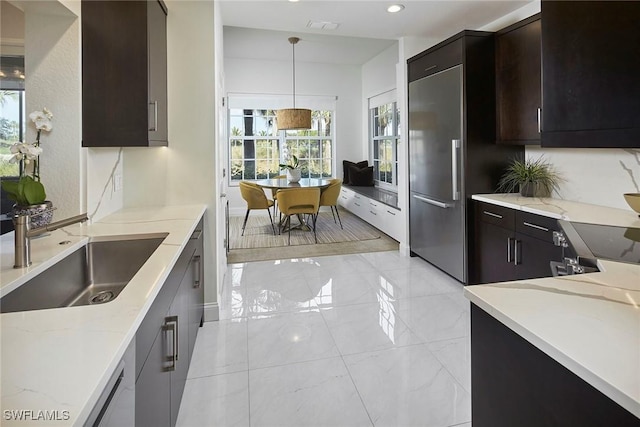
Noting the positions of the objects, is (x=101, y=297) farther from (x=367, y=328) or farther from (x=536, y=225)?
(x=536, y=225)

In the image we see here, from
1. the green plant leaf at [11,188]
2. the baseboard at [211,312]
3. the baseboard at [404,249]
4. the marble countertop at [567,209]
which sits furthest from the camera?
the baseboard at [404,249]

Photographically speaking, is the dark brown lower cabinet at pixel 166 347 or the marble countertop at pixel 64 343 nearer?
the marble countertop at pixel 64 343

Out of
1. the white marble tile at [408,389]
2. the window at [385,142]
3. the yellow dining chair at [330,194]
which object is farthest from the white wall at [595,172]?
the window at [385,142]

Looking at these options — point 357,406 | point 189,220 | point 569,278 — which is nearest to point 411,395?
point 357,406

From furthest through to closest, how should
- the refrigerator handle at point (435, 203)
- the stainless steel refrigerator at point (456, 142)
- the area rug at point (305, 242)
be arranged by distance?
the area rug at point (305, 242)
the refrigerator handle at point (435, 203)
the stainless steel refrigerator at point (456, 142)

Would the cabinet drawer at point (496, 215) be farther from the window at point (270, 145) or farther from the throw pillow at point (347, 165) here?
the window at point (270, 145)

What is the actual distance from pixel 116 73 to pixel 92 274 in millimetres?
1143

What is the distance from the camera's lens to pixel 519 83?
3.13 metres

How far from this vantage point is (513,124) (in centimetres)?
323

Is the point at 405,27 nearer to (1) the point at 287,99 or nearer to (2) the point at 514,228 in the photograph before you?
(2) the point at 514,228

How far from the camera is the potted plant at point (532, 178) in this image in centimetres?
316

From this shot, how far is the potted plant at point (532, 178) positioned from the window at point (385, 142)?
3.19 meters

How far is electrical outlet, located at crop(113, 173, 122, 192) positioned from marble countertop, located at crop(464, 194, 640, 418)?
2.37m

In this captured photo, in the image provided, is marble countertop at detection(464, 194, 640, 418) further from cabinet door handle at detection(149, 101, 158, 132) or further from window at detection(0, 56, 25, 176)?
window at detection(0, 56, 25, 176)
